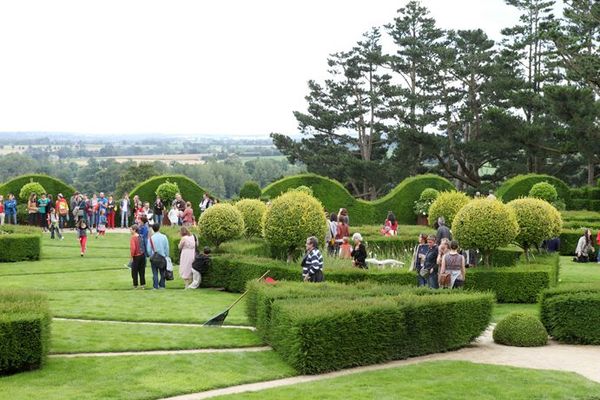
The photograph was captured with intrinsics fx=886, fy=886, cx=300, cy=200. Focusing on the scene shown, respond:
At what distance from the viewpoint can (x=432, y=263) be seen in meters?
17.4

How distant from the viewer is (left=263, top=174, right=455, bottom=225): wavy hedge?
3734 cm

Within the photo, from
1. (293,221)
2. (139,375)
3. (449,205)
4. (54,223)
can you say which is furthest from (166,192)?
(139,375)

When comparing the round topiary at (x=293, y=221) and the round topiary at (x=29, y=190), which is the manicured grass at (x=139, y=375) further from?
the round topiary at (x=29, y=190)

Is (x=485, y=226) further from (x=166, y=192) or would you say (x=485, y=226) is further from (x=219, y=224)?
(x=166, y=192)

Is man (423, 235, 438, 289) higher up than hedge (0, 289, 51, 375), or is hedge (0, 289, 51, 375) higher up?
man (423, 235, 438, 289)

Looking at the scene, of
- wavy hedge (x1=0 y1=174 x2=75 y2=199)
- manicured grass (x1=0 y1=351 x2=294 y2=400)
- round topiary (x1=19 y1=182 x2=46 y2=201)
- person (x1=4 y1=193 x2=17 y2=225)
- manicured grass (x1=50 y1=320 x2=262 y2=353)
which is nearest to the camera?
manicured grass (x1=0 y1=351 x2=294 y2=400)

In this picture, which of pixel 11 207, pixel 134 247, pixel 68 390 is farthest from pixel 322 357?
pixel 11 207

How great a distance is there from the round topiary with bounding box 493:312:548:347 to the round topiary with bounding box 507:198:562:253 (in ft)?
22.0

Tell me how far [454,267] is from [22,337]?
8301mm

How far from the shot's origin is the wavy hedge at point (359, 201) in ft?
123

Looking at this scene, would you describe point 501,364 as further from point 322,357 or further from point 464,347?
point 322,357

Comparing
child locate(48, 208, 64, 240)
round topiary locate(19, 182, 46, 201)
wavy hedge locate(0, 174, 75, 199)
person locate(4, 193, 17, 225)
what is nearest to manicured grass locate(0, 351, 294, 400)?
child locate(48, 208, 64, 240)

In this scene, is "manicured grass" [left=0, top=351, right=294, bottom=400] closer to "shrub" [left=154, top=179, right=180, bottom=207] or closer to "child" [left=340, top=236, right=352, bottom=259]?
"child" [left=340, top=236, right=352, bottom=259]

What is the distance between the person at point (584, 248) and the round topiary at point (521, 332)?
43.2 ft
